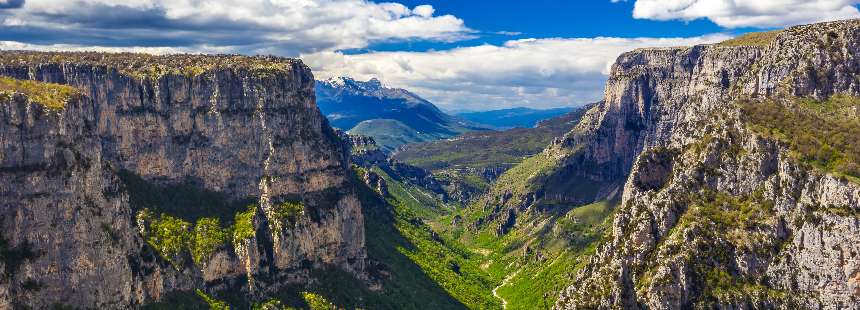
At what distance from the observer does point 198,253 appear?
19638 cm

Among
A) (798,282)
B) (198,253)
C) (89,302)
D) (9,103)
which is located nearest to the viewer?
(9,103)

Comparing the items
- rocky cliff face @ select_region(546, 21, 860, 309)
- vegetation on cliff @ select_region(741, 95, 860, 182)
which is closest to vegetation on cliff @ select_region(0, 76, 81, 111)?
rocky cliff face @ select_region(546, 21, 860, 309)

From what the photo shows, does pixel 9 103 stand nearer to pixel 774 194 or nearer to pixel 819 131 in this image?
pixel 774 194

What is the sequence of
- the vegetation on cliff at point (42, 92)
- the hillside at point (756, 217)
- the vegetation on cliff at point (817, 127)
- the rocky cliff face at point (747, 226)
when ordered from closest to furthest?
the vegetation on cliff at point (42, 92) → the rocky cliff face at point (747, 226) → the hillside at point (756, 217) → the vegetation on cliff at point (817, 127)

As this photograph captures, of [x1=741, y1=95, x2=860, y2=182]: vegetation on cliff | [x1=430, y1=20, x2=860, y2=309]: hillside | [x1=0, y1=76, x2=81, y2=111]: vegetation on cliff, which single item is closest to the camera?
[x1=0, y1=76, x2=81, y2=111]: vegetation on cliff

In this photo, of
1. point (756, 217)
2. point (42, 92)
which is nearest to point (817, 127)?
point (756, 217)

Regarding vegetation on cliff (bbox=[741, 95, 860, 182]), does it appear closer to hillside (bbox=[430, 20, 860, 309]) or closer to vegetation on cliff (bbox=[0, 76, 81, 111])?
hillside (bbox=[430, 20, 860, 309])

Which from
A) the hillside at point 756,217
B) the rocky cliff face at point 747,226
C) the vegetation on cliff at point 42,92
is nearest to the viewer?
the vegetation on cliff at point 42,92

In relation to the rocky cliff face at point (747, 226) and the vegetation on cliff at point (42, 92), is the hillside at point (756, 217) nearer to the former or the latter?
the rocky cliff face at point (747, 226)

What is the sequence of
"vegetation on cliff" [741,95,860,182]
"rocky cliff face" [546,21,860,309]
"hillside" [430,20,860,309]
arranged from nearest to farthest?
1. "rocky cliff face" [546,21,860,309]
2. "hillside" [430,20,860,309]
3. "vegetation on cliff" [741,95,860,182]

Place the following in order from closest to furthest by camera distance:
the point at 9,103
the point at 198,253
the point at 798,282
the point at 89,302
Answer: the point at 9,103, the point at 89,302, the point at 798,282, the point at 198,253

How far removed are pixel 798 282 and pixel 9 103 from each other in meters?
155

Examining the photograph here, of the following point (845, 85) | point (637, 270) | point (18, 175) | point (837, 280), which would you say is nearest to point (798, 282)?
point (837, 280)

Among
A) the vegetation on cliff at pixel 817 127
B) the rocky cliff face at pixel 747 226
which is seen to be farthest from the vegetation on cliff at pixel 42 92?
the vegetation on cliff at pixel 817 127
